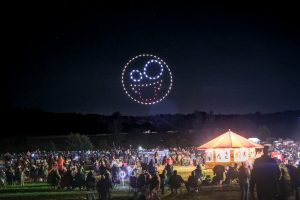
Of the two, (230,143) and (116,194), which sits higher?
(230,143)

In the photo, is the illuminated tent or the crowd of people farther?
the illuminated tent

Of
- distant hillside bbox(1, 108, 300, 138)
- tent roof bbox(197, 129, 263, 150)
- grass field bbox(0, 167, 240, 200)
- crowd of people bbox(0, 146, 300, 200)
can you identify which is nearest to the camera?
crowd of people bbox(0, 146, 300, 200)

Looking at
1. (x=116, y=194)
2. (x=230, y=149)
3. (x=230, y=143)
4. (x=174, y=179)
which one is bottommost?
(x=116, y=194)

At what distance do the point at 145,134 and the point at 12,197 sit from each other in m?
74.0

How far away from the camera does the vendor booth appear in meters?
30.8

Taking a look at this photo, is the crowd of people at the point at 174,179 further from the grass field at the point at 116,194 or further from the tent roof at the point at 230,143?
the tent roof at the point at 230,143

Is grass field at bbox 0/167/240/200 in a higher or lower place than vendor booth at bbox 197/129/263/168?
lower

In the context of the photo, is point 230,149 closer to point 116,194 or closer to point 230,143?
point 230,143

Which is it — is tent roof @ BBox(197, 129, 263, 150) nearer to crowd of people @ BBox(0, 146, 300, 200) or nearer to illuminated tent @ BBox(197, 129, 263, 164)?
illuminated tent @ BBox(197, 129, 263, 164)

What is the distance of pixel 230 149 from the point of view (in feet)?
101

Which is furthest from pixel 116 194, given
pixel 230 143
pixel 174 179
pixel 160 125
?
pixel 160 125

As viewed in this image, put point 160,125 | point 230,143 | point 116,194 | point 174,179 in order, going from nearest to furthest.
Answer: point 174,179, point 116,194, point 230,143, point 160,125

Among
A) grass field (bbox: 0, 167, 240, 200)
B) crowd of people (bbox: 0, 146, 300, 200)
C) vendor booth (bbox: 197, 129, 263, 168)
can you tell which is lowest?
grass field (bbox: 0, 167, 240, 200)

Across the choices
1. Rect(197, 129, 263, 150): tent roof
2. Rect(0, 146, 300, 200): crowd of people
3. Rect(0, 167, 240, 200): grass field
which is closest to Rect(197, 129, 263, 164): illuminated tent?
Rect(197, 129, 263, 150): tent roof
